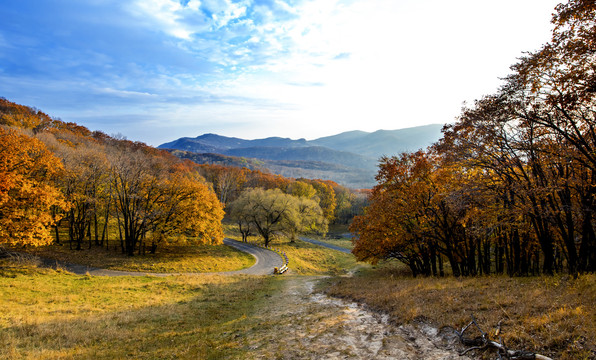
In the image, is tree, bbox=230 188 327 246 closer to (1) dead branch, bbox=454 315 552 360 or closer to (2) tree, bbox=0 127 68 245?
(2) tree, bbox=0 127 68 245

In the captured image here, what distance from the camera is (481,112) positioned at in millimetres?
13695

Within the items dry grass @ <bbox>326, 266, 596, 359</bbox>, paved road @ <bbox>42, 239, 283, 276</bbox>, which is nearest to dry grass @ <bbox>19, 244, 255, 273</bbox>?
paved road @ <bbox>42, 239, 283, 276</bbox>

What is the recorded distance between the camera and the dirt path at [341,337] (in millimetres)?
7980

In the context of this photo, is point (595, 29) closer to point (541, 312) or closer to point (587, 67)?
point (587, 67)

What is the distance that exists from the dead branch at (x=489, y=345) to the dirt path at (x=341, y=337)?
412 millimetres

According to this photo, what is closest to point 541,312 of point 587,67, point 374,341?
point 374,341

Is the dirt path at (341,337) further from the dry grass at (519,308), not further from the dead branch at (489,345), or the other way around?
the dry grass at (519,308)

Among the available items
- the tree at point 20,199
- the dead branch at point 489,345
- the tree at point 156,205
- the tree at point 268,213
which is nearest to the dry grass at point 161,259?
the tree at point 156,205

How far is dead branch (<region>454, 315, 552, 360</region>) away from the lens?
6.00 meters

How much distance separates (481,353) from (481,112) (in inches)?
442

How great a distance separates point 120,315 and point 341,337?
38.1 ft

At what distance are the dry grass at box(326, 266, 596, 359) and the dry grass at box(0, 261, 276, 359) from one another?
22.1 ft

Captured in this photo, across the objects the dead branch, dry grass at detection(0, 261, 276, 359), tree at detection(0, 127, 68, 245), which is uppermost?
tree at detection(0, 127, 68, 245)

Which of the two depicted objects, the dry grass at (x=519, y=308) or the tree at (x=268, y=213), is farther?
the tree at (x=268, y=213)
